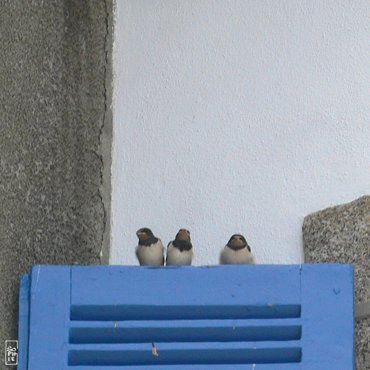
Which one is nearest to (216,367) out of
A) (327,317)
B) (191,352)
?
(191,352)

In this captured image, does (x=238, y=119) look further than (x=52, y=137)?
Yes

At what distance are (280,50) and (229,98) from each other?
0.14m

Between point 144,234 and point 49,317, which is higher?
point 144,234

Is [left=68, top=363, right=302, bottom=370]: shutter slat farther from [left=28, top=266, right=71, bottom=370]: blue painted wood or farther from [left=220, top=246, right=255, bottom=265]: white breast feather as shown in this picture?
[left=220, top=246, right=255, bottom=265]: white breast feather

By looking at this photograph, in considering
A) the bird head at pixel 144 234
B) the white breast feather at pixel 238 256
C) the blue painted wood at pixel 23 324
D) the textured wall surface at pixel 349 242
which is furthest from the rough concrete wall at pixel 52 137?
the textured wall surface at pixel 349 242

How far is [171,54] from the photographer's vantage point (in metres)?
2.68

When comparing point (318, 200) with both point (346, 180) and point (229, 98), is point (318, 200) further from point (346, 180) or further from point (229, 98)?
point (229, 98)

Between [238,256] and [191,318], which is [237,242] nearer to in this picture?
[238,256]

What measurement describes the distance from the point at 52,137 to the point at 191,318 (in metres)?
0.51

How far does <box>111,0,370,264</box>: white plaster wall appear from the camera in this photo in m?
2.48

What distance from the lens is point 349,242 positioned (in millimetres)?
2342

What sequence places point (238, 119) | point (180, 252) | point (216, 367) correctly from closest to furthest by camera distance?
point (216, 367), point (180, 252), point (238, 119)

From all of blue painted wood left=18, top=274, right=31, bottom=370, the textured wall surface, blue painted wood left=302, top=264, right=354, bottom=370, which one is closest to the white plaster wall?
the textured wall surface

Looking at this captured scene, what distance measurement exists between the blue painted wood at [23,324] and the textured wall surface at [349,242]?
1.88ft
